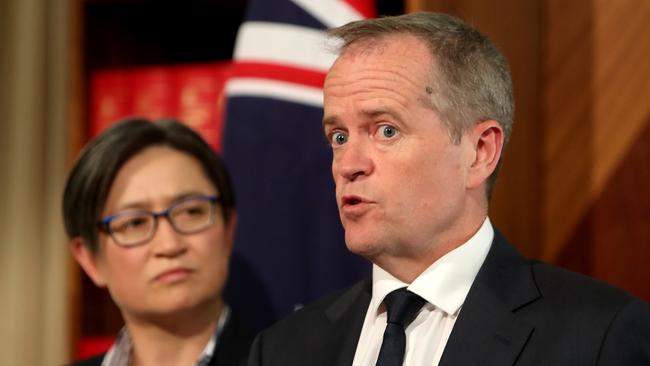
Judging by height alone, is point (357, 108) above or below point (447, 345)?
above

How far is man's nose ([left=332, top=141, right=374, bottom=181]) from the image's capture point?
4.98 feet

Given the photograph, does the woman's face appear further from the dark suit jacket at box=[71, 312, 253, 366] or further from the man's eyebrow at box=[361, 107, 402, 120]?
the man's eyebrow at box=[361, 107, 402, 120]

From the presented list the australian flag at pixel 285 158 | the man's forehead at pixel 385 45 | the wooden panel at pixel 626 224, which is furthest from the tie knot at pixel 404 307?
the wooden panel at pixel 626 224

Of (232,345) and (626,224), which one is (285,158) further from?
(626,224)

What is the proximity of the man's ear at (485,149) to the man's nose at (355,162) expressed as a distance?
0.17 meters

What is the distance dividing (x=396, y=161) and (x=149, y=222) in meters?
0.96

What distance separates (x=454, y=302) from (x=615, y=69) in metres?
1.09

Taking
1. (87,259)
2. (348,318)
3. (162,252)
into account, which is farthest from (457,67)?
(87,259)

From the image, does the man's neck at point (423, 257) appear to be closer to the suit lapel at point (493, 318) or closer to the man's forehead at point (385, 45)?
the suit lapel at point (493, 318)

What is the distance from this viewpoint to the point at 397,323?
1561 millimetres

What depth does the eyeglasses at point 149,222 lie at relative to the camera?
90.2 inches

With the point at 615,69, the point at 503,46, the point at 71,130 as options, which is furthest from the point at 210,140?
the point at 615,69

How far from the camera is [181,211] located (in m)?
2.31

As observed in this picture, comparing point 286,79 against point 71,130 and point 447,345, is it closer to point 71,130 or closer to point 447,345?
point 71,130
